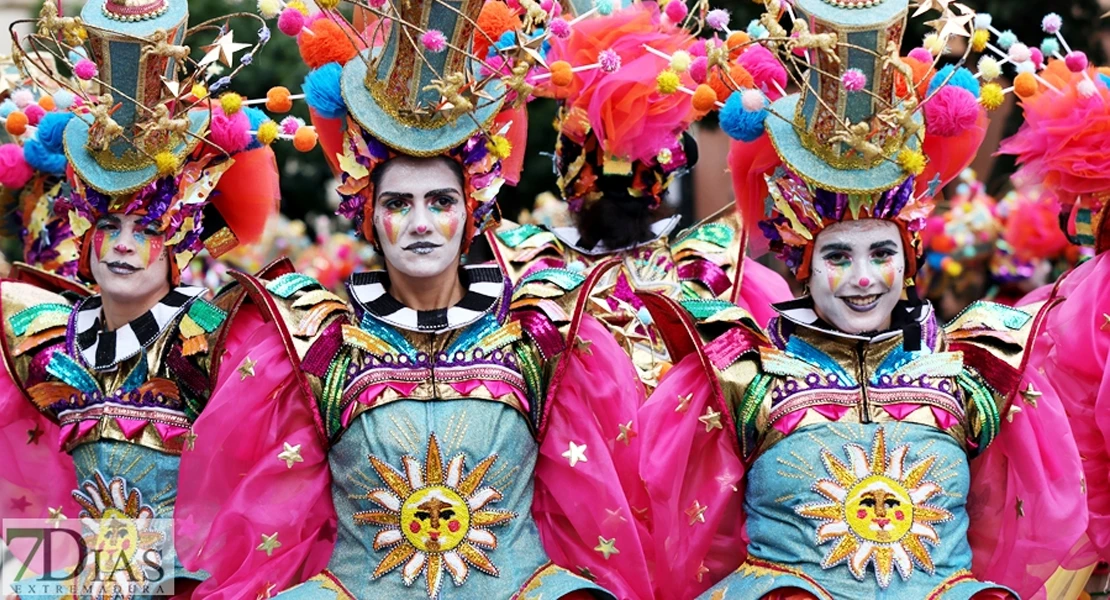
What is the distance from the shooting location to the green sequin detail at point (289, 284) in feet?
19.5

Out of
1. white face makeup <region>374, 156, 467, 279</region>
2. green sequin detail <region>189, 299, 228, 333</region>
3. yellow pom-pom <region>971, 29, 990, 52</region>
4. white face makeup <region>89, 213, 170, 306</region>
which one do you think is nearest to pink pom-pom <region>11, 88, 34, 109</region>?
white face makeup <region>89, 213, 170, 306</region>

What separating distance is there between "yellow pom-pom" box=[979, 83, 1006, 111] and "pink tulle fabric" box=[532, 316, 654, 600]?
129 centimetres

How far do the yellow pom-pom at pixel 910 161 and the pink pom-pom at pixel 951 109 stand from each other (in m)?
0.15

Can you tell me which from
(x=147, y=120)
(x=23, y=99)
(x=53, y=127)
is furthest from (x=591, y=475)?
(x=23, y=99)

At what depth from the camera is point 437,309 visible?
19.5 ft

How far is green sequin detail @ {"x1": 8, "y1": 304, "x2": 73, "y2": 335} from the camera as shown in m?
6.70

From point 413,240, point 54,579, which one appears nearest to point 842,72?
point 413,240

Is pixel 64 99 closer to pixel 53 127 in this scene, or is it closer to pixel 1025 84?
pixel 53 127

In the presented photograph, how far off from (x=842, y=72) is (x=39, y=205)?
3840 mm

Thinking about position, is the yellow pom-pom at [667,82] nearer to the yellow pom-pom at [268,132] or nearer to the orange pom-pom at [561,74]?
the orange pom-pom at [561,74]

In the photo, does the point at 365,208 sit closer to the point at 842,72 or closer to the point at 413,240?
the point at 413,240

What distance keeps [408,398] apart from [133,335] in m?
1.13

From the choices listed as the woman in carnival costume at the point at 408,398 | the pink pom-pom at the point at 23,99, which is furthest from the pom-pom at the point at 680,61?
the pink pom-pom at the point at 23,99

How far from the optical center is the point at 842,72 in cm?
582
